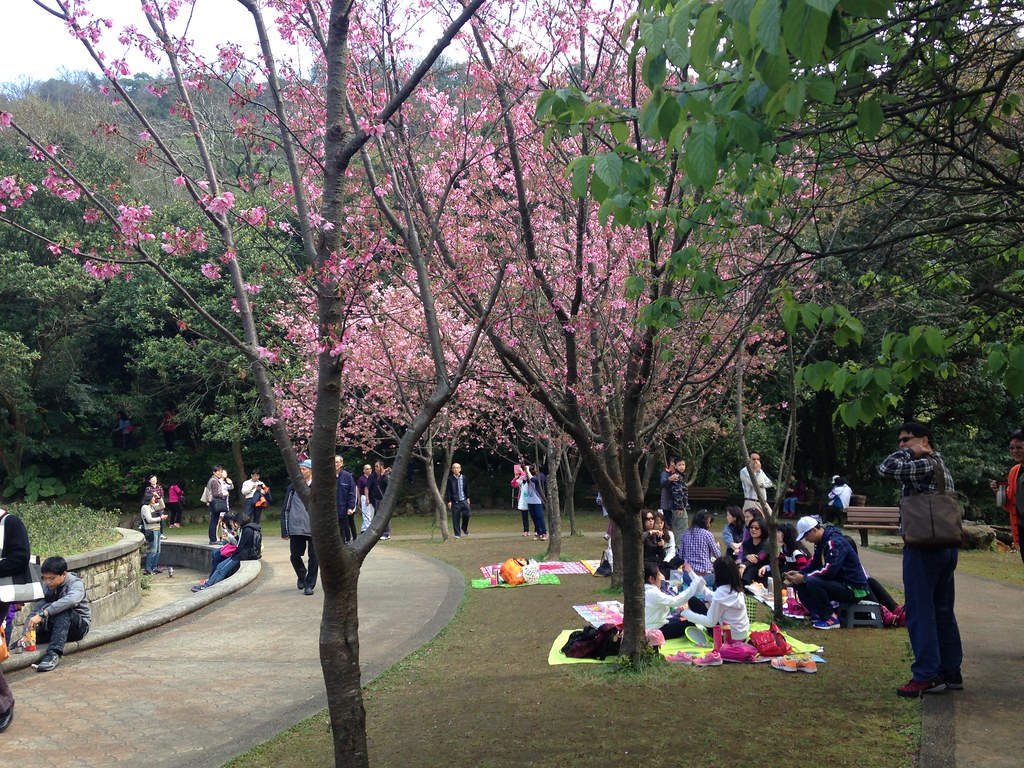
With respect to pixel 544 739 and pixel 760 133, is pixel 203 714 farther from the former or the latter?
pixel 760 133

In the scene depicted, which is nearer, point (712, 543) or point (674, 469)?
point (712, 543)

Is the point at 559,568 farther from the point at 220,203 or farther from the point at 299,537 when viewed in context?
the point at 220,203

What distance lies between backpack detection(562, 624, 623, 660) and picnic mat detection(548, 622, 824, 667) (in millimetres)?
46

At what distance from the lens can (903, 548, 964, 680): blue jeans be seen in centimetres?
571

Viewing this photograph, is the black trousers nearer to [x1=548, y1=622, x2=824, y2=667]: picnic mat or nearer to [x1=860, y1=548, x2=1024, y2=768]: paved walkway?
[x1=548, y1=622, x2=824, y2=667]: picnic mat

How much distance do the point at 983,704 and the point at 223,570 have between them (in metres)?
10.1

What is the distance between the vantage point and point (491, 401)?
1936cm

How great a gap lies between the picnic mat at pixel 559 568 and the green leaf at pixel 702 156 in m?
10.1

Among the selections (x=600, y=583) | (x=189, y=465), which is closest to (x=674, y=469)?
(x=600, y=583)

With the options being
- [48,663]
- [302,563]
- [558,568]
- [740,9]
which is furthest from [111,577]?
[740,9]

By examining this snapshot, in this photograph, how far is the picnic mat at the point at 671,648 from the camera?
7.23 metres

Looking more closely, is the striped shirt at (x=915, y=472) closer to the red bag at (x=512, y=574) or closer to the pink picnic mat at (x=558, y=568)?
the red bag at (x=512, y=574)

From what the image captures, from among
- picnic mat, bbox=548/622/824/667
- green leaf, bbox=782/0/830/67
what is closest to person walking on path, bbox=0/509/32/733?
picnic mat, bbox=548/622/824/667

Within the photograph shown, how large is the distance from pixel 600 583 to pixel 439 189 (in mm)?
5898
